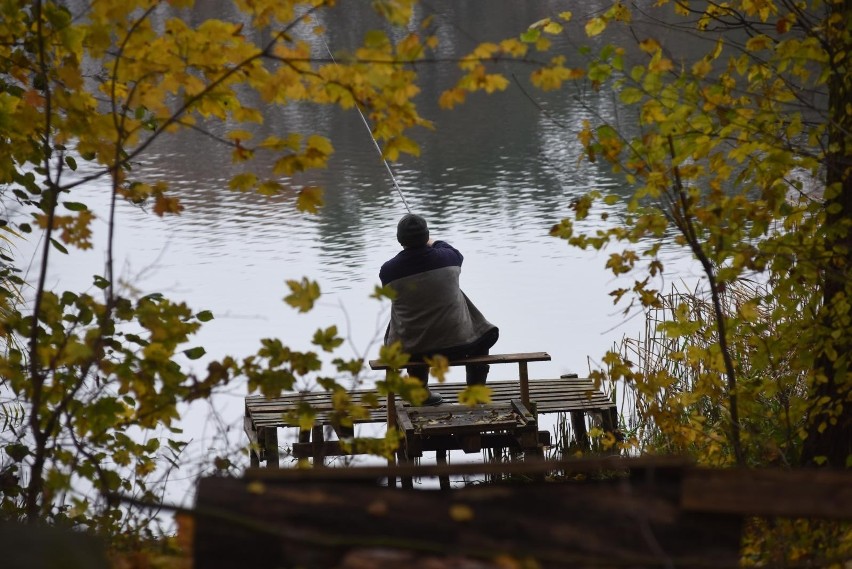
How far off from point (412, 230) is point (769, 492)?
4.18 meters

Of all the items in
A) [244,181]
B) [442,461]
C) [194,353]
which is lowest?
[442,461]

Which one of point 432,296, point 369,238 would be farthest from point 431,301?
point 369,238

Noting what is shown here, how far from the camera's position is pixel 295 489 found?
188 centimetres

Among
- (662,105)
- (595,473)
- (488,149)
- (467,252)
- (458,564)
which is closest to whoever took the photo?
(458,564)

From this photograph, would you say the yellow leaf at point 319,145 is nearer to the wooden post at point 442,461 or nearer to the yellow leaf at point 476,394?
the yellow leaf at point 476,394

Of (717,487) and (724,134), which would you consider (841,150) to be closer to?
(724,134)

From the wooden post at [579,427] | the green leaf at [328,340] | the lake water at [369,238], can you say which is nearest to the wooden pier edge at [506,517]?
the green leaf at [328,340]

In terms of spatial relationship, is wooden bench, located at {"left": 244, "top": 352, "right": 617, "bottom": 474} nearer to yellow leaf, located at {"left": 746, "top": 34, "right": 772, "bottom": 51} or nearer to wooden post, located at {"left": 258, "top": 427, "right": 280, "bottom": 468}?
wooden post, located at {"left": 258, "top": 427, "right": 280, "bottom": 468}

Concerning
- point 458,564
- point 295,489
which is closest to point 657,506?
point 458,564

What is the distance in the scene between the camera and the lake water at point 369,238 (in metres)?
8.91

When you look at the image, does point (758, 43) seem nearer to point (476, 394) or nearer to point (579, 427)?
point (476, 394)

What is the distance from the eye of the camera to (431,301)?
20.0 feet

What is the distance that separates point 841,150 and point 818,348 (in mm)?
624

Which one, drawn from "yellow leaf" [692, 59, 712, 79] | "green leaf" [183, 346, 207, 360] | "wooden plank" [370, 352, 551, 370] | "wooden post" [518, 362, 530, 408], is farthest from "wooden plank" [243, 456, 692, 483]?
"wooden post" [518, 362, 530, 408]
